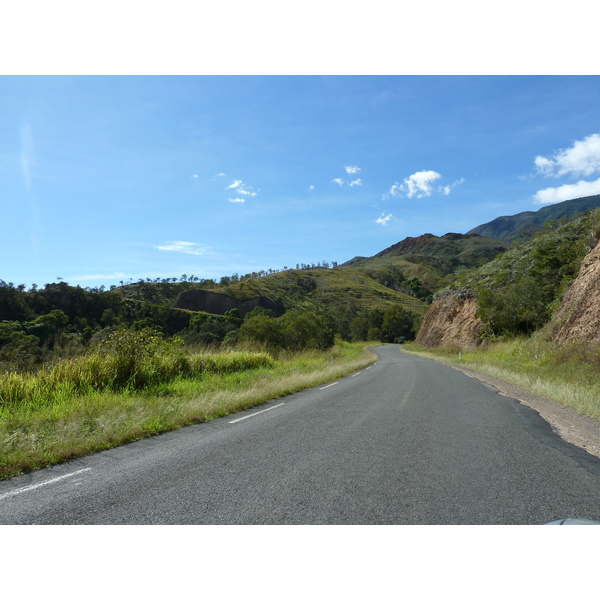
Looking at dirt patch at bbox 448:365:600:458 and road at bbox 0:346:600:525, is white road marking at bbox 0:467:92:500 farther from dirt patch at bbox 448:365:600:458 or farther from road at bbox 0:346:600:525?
dirt patch at bbox 448:365:600:458

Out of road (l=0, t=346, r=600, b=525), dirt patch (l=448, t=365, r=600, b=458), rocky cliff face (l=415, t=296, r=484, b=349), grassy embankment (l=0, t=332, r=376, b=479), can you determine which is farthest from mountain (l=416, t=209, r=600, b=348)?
grassy embankment (l=0, t=332, r=376, b=479)

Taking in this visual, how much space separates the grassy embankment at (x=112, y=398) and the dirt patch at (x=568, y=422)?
6069 mm

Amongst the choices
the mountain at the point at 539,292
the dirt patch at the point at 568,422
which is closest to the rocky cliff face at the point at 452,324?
the mountain at the point at 539,292

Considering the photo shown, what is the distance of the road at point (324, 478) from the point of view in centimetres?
325

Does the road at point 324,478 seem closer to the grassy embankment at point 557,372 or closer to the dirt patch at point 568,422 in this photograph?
the dirt patch at point 568,422

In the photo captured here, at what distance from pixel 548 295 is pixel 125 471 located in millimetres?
28681

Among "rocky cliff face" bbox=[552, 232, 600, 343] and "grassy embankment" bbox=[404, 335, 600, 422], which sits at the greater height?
"rocky cliff face" bbox=[552, 232, 600, 343]

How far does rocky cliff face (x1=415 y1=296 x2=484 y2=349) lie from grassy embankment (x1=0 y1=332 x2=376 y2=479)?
29.3m

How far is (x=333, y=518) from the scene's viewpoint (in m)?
3.15

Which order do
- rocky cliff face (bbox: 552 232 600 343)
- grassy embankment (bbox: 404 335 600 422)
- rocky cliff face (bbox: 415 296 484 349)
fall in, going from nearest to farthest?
grassy embankment (bbox: 404 335 600 422) < rocky cliff face (bbox: 552 232 600 343) < rocky cliff face (bbox: 415 296 484 349)

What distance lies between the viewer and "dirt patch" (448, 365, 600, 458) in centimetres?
575

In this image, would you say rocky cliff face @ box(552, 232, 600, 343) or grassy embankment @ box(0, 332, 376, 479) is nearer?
grassy embankment @ box(0, 332, 376, 479)
